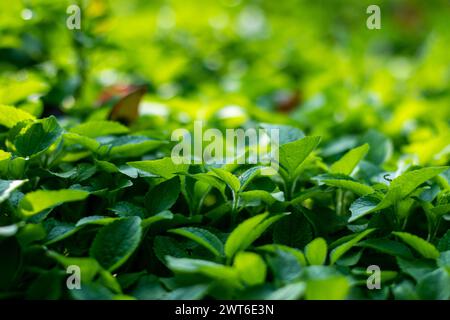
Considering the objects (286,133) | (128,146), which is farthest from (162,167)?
(286,133)

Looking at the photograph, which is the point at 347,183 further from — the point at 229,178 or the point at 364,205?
the point at 229,178

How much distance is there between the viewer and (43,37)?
2.51m

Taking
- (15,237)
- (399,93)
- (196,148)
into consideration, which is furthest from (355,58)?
(15,237)

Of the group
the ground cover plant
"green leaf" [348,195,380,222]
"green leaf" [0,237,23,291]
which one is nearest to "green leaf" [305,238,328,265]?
the ground cover plant

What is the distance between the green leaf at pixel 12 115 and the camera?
145 cm

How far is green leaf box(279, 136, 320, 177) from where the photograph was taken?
133 centimetres

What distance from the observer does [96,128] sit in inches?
59.6

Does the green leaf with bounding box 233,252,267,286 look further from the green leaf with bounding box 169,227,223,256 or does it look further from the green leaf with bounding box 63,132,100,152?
the green leaf with bounding box 63,132,100,152

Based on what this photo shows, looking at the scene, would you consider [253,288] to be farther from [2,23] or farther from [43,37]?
[43,37]

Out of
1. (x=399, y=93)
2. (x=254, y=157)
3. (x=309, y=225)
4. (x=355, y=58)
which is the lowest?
(x=309, y=225)

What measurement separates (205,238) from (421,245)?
482 mm

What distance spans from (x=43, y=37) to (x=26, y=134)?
130cm

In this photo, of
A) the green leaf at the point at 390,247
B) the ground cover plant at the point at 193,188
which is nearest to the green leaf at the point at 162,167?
the ground cover plant at the point at 193,188
